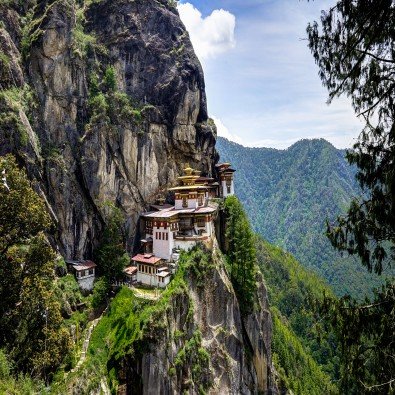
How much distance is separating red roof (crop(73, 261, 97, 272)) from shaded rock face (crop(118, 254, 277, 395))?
1025 centimetres

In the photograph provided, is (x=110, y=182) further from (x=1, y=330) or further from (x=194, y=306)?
(x=1, y=330)

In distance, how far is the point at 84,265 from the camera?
124 ft

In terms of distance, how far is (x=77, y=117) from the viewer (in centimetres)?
4162

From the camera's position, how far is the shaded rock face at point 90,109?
37.5m

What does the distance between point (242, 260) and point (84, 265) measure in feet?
58.9

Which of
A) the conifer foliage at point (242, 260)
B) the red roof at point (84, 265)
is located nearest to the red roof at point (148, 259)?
the red roof at point (84, 265)

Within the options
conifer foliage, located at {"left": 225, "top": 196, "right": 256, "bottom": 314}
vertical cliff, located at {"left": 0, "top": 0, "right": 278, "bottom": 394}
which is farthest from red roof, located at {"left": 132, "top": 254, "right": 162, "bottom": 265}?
conifer foliage, located at {"left": 225, "top": 196, "right": 256, "bottom": 314}

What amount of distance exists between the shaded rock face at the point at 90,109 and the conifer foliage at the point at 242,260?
11.3 metres

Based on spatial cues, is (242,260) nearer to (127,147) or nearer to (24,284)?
(127,147)

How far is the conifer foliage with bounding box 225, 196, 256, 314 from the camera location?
43.4 m

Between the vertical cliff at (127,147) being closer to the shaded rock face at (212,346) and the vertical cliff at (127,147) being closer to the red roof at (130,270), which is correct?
the shaded rock face at (212,346)

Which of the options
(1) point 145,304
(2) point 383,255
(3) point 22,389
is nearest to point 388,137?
(2) point 383,255

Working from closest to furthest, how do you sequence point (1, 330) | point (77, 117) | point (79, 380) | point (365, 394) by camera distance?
point (365, 394), point (1, 330), point (79, 380), point (77, 117)

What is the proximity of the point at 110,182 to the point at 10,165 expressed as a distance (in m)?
19.4
